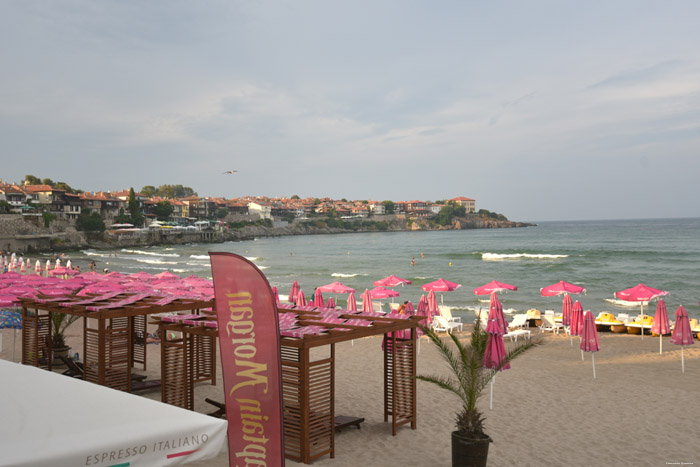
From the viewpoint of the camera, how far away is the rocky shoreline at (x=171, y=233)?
69562 mm

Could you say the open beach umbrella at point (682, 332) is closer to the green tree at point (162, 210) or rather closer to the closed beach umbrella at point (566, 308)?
the closed beach umbrella at point (566, 308)

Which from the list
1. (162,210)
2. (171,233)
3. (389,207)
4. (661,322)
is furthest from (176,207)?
(661,322)

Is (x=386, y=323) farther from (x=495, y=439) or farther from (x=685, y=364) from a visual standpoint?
(x=685, y=364)

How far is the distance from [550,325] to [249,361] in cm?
1692

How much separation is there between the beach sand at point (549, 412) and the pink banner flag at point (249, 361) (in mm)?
2008

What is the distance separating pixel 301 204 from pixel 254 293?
177329 mm

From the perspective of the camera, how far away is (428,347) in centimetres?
1648

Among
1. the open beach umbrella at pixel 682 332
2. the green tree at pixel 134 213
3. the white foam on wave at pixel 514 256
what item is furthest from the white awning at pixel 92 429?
the green tree at pixel 134 213

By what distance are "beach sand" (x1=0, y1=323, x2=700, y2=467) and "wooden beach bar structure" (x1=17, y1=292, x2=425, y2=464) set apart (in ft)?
1.22

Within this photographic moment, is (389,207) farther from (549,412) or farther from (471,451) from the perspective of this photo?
(471,451)

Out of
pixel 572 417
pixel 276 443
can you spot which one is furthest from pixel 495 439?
pixel 276 443

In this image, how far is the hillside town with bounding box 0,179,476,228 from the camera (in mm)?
89125

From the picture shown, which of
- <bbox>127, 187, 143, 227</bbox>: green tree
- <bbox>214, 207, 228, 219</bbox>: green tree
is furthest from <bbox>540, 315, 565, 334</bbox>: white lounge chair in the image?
<bbox>214, 207, 228, 219</bbox>: green tree

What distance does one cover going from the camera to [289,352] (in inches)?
305
